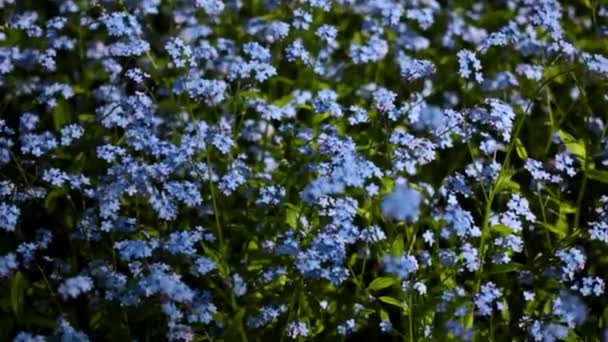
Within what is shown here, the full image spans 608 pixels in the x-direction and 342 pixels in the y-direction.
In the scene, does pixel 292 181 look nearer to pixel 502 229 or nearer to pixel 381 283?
pixel 381 283

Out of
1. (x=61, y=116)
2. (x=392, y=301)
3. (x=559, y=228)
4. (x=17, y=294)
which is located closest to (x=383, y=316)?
(x=392, y=301)

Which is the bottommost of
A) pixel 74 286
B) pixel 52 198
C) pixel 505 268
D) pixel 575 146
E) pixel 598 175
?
pixel 74 286

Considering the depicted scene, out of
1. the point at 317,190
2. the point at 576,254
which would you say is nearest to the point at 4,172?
the point at 317,190

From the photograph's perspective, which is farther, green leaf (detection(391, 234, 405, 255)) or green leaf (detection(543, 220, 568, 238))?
green leaf (detection(543, 220, 568, 238))

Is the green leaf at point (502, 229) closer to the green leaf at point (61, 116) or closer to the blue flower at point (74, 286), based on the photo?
the blue flower at point (74, 286)

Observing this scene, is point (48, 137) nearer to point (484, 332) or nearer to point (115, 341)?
point (115, 341)

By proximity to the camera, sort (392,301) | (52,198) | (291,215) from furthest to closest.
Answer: (52,198) < (291,215) < (392,301)

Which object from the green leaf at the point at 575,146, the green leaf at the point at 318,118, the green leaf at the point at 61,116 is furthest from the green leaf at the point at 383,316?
the green leaf at the point at 61,116

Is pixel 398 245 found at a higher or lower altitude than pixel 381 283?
higher

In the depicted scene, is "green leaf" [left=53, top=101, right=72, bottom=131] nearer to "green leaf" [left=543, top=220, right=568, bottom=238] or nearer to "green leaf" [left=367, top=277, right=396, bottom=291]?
"green leaf" [left=367, top=277, right=396, bottom=291]

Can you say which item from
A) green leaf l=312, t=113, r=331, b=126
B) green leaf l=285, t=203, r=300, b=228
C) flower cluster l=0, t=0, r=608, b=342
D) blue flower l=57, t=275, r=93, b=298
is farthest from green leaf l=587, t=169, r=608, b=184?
blue flower l=57, t=275, r=93, b=298
